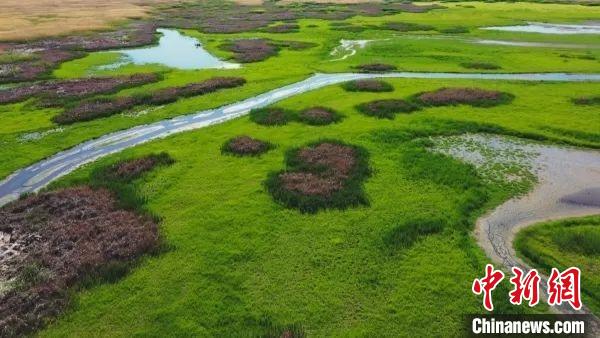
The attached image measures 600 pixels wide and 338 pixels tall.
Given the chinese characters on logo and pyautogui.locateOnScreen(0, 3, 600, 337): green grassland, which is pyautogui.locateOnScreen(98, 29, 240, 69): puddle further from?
the chinese characters on logo

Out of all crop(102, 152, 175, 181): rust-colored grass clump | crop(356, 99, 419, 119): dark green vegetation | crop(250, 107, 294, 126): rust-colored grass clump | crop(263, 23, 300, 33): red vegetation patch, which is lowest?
crop(102, 152, 175, 181): rust-colored grass clump

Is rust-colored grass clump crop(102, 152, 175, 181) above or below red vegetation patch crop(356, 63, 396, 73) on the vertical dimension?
below

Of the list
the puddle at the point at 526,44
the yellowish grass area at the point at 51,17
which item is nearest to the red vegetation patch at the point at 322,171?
the puddle at the point at 526,44

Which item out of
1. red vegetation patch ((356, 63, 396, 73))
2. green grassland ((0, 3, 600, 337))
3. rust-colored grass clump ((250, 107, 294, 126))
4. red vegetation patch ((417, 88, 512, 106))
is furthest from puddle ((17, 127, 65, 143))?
red vegetation patch ((356, 63, 396, 73))

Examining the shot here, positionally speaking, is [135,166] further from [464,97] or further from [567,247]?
[464,97]

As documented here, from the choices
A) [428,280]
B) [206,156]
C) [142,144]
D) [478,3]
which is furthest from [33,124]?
[478,3]

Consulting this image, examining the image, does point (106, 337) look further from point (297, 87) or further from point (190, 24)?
point (190, 24)

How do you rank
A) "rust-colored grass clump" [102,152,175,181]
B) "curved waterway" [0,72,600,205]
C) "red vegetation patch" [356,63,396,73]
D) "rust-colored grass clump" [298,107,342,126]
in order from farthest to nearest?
"red vegetation patch" [356,63,396,73]
"rust-colored grass clump" [298,107,342,126]
"curved waterway" [0,72,600,205]
"rust-colored grass clump" [102,152,175,181]
